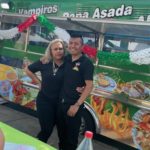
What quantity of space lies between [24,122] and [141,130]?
2.44 meters

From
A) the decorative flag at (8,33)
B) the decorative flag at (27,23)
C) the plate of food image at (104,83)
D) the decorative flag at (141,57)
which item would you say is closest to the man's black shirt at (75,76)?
the decorative flag at (141,57)

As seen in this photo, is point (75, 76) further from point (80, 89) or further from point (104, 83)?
point (104, 83)

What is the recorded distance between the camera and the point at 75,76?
4.01 meters

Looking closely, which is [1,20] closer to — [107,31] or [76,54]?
[107,31]

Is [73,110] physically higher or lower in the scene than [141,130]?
higher

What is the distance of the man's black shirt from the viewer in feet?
13.1

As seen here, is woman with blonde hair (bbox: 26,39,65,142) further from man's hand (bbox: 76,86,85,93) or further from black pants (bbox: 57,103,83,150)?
man's hand (bbox: 76,86,85,93)

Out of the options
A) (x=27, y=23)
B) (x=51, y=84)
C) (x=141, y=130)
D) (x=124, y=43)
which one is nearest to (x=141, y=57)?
(x=124, y=43)

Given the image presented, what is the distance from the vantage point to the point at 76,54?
4.06 m

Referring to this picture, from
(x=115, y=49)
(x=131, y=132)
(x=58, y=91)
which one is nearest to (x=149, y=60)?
(x=115, y=49)

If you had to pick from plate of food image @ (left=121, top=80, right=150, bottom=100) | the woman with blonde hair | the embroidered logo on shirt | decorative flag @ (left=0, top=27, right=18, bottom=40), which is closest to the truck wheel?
plate of food image @ (left=121, top=80, right=150, bottom=100)

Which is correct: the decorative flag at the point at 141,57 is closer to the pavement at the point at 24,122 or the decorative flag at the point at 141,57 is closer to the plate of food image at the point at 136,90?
the plate of food image at the point at 136,90

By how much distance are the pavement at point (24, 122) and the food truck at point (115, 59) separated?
306 millimetres

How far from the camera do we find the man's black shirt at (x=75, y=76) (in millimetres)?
3984
